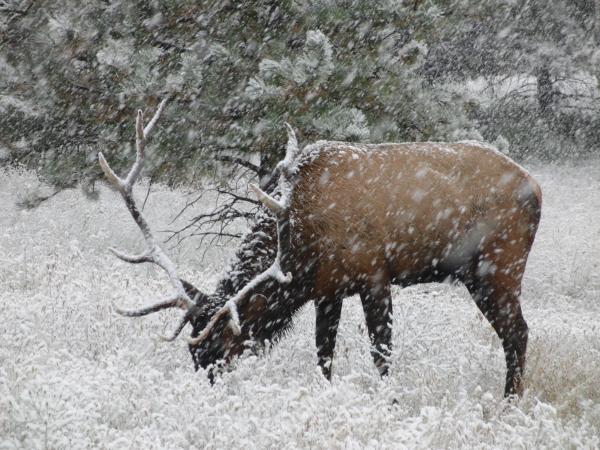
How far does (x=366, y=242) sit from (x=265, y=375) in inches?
43.3

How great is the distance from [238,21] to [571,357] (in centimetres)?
435

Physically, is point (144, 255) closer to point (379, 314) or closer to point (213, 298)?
point (213, 298)

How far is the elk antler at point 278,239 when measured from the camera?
160 inches

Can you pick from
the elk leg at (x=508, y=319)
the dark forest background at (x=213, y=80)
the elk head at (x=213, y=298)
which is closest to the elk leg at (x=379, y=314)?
the elk head at (x=213, y=298)

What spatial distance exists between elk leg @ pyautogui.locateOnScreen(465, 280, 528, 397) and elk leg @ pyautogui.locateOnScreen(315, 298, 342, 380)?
111 centimetres

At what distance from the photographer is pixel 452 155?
527cm

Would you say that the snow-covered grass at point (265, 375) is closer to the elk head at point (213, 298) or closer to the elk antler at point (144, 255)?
the elk head at point (213, 298)

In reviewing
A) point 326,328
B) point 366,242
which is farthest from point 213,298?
point 366,242

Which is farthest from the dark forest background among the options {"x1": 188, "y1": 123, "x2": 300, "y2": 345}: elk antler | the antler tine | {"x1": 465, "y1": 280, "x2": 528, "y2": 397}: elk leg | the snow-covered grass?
the antler tine

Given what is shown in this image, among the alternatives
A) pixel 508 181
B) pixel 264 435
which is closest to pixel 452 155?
pixel 508 181

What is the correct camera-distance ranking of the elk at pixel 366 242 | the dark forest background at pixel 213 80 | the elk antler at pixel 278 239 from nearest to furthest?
the elk antler at pixel 278 239, the elk at pixel 366 242, the dark forest background at pixel 213 80

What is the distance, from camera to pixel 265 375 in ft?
15.9

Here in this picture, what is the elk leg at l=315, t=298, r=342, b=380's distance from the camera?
4.91 meters

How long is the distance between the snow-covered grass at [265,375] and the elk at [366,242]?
0.28 metres
